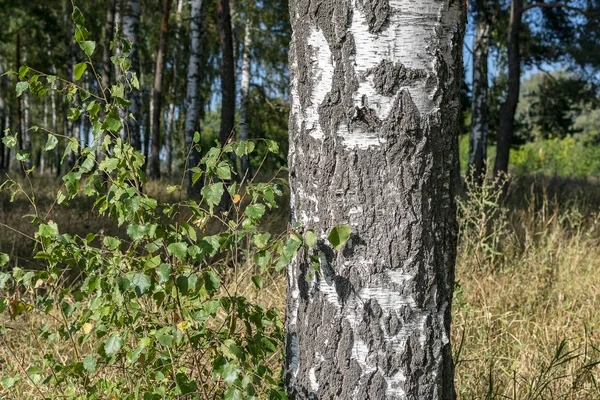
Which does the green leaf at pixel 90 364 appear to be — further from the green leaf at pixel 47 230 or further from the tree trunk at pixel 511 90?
the tree trunk at pixel 511 90

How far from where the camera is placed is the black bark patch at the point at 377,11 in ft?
5.09

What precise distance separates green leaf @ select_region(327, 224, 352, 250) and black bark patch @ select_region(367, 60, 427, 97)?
369mm

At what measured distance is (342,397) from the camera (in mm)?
1662

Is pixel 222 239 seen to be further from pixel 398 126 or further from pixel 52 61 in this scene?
pixel 52 61

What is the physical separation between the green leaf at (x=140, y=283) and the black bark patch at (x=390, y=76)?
2.55 ft

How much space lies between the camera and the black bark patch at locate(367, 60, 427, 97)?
61.7 inches

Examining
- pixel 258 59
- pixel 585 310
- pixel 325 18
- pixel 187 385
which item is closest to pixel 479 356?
pixel 585 310

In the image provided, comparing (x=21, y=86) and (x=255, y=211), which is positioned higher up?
(x=21, y=86)

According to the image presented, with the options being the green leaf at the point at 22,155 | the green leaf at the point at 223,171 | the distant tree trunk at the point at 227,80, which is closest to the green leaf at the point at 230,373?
the green leaf at the point at 223,171

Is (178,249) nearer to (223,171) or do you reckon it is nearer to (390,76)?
(223,171)

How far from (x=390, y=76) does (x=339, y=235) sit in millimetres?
436

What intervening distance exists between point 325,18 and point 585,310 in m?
2.49

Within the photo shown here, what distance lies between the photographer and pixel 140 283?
157cm

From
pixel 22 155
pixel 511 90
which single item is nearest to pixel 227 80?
pixel 511 90
